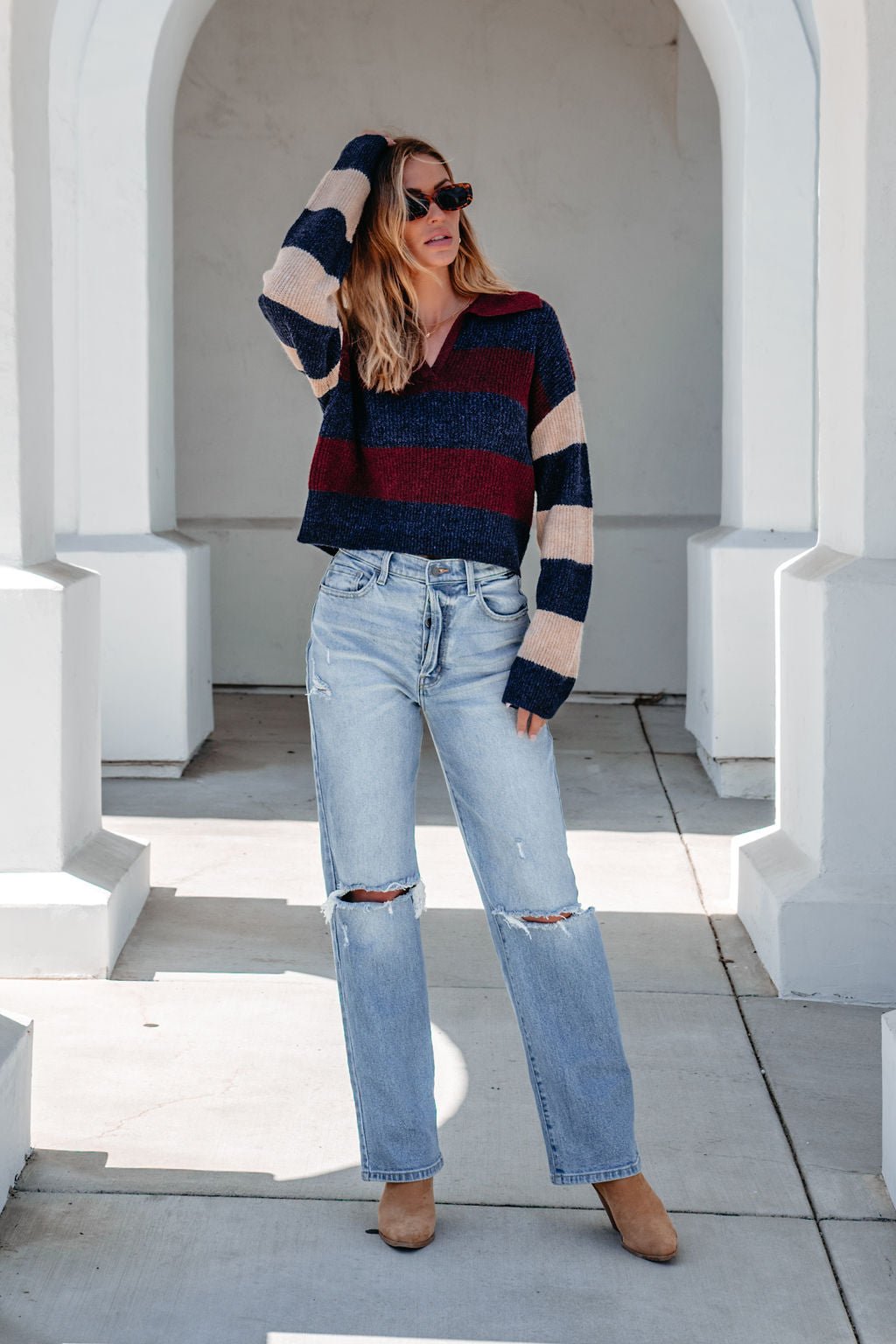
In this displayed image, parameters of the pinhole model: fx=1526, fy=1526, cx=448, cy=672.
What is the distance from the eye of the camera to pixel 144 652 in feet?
21.2

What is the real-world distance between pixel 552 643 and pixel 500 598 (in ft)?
0.40

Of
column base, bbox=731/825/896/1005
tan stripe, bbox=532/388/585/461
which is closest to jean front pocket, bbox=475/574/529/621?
tan stripe, bbox=532/388/585/461

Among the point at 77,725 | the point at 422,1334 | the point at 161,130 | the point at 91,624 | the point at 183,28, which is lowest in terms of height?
the point at 422,1334

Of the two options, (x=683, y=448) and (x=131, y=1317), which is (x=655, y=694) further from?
(x=131, y=1317)

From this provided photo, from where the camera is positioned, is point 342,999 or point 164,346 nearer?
point 342,999

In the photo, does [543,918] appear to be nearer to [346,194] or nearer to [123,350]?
[346,194]

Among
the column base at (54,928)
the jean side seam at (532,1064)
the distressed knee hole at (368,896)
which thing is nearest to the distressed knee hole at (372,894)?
the distressed knee hole at (368,896)

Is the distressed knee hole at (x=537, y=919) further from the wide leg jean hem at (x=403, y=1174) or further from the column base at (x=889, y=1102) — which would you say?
the column base at (x=889, y=1102)

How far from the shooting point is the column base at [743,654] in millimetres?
6172

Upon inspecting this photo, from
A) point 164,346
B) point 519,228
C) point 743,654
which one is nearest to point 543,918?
point 743,654

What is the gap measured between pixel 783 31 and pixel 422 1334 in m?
5.24

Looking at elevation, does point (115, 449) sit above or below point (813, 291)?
below

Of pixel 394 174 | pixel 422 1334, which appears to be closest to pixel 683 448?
pixel 394 174

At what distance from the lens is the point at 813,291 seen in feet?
19.9
